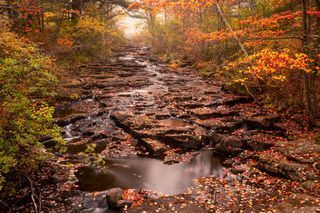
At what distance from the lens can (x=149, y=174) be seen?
10539 mm

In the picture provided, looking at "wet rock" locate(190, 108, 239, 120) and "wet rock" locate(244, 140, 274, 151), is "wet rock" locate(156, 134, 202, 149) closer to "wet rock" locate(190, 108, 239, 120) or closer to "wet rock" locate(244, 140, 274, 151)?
"wet rock" locate(244, 140, 274, 151)

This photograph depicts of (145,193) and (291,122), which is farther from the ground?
(291,122)

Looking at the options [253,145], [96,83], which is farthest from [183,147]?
[96,83]

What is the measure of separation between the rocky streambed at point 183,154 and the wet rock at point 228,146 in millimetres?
46

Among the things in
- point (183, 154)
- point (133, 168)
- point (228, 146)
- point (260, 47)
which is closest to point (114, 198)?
point (133, 168)

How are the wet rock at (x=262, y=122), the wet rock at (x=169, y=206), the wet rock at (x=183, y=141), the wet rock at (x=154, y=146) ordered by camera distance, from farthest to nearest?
the wet rock at (x=262, y=122)
the wet rock at (x=183, y=141)
the wet rock at (x=154, y=146)
the wet rock at (x=169, y=206)

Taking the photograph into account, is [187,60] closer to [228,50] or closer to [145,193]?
[228,50]

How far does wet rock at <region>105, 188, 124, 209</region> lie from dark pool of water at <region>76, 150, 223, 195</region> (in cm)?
104

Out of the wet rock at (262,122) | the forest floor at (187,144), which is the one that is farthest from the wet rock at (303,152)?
the wet rock at (262,122)

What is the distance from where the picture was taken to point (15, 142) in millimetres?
7496

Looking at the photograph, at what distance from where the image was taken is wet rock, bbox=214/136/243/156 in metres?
11.5

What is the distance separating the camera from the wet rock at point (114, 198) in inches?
322

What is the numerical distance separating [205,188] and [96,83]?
51.4 ft

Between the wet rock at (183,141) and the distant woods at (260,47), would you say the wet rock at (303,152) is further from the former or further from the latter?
the wet rock at (183,141)
